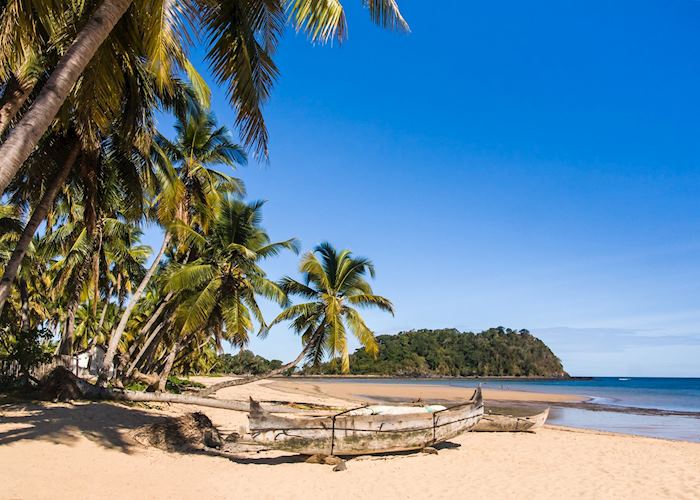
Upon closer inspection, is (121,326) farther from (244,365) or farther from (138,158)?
(244,365)

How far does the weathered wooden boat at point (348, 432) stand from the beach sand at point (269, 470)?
1.06ft

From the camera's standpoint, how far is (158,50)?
5.18m

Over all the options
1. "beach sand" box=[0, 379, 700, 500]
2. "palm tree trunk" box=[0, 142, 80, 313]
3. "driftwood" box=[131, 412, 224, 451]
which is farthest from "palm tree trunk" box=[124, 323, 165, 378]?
"palm tree trunk" box=[0, 142, 80, 313]

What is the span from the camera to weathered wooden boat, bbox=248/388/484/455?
9055 mm

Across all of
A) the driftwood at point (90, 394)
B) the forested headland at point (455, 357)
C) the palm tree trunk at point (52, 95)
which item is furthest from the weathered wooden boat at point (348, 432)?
the forested headland at point (455, 357)

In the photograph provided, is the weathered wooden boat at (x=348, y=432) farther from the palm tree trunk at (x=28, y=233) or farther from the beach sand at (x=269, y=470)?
the palm tree trunk at (x=28, y=233)

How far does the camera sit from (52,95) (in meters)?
4.59

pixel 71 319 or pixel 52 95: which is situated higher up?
pixel 52 95

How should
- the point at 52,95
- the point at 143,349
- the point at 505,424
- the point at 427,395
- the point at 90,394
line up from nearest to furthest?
1. the point at 52,95
2. the point at 90,394
3. the point at 505,424
4. the point at 143,349
5. the point at 427,395

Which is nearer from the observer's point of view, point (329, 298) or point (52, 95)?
point (52, 95)

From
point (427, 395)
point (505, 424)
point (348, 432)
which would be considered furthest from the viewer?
point (427, 395)

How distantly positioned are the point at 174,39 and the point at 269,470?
727 centimetres

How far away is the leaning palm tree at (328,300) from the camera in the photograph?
54.2 feet

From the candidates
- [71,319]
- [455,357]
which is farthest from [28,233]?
[455,357]
